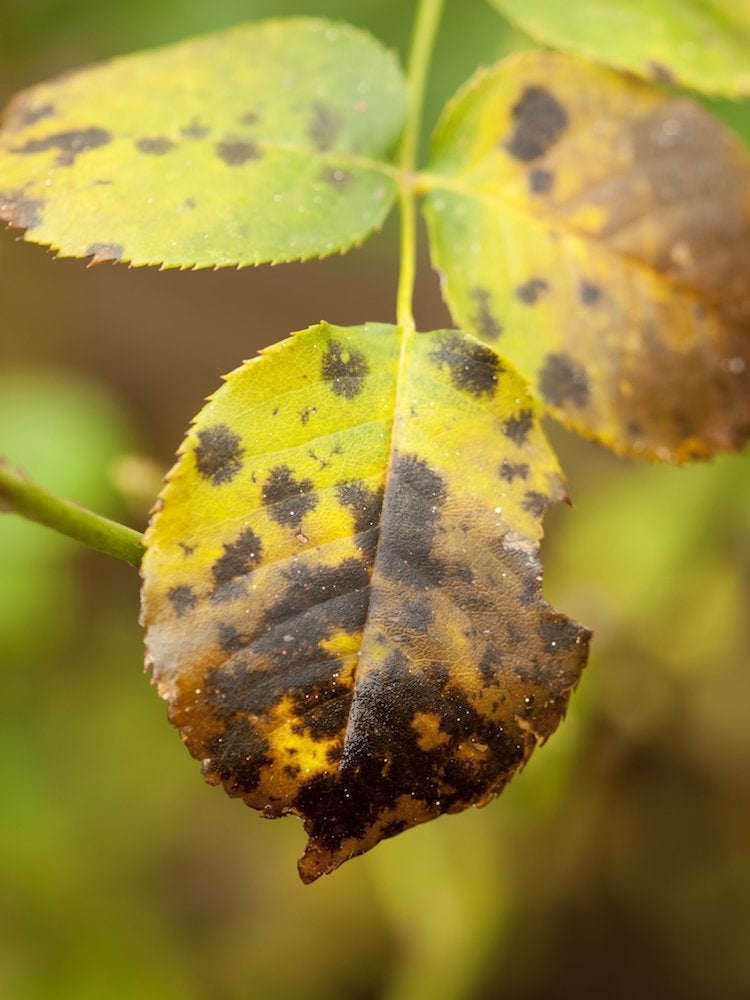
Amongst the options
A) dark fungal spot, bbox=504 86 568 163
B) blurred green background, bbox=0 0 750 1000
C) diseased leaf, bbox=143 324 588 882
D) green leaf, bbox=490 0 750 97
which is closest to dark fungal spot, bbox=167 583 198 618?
diseased leaf, bbox=143 324 588 882

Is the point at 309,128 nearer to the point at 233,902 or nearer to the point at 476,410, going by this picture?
the point at 476,410

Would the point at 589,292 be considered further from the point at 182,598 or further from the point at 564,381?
the point at 182,598

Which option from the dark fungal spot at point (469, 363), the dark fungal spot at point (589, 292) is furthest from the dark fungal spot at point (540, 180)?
the dark fungal spot at point (469, 363)

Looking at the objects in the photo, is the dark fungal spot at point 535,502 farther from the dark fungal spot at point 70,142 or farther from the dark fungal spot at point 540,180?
the dark fungal spot at point 70,142

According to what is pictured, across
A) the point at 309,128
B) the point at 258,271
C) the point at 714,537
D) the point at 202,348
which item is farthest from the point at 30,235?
the point at 258,271

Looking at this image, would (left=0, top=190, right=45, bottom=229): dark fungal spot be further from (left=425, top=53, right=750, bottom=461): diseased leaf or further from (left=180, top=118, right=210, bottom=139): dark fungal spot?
(left=425, top=53, right=750, bottom=461): diseased leaf

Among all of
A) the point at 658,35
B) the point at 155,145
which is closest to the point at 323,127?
the point at 155,145
